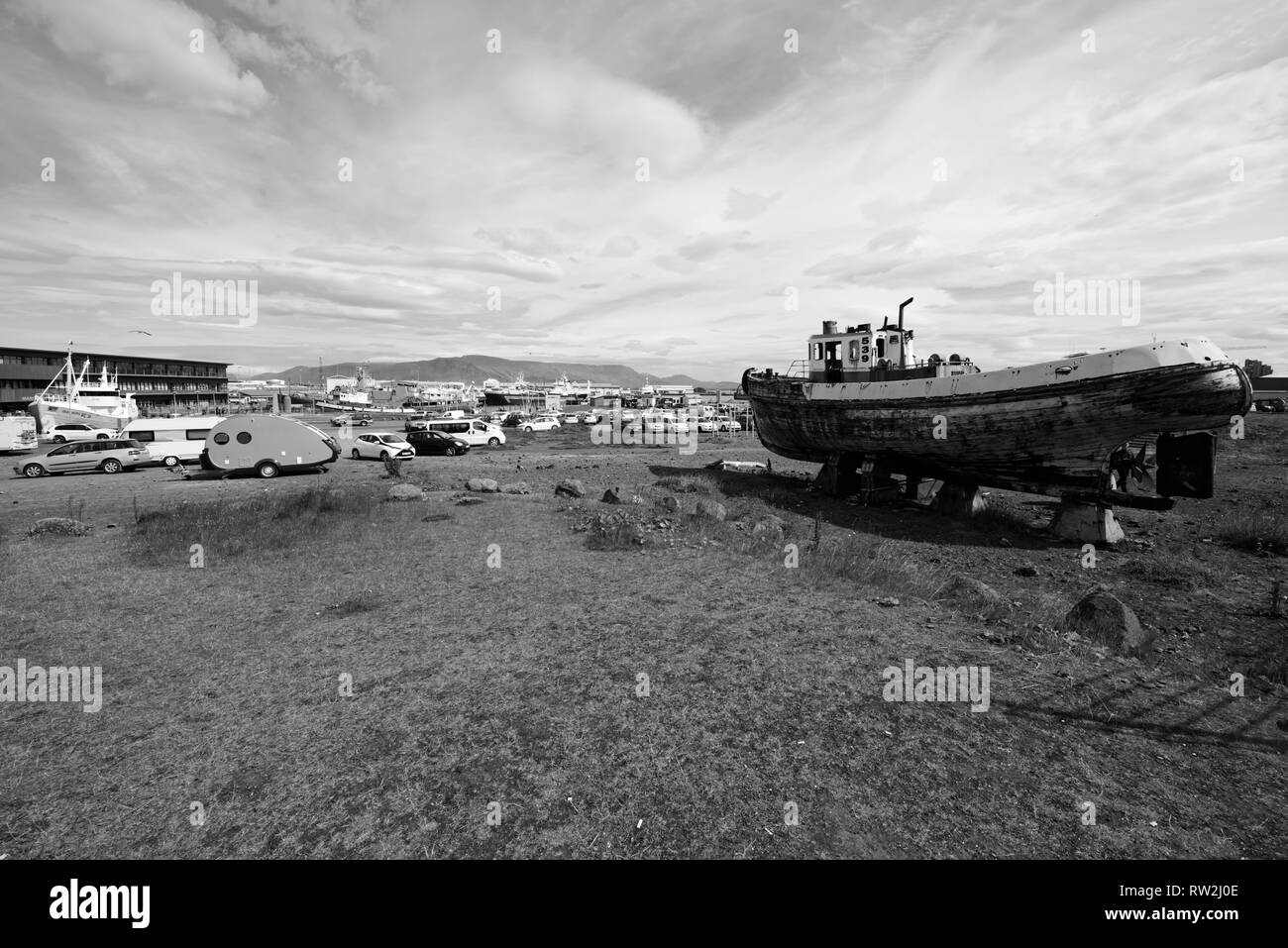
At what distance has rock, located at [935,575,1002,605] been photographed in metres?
9.85

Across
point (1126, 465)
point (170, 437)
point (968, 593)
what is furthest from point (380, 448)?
point (1126, 465)

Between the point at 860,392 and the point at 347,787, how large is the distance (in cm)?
2123

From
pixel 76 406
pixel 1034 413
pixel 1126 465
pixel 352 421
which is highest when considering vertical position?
pixel 352 421

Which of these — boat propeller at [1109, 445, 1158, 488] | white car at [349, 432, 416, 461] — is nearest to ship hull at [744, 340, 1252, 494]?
boat propeller at [1109, 445, 1158, 488]

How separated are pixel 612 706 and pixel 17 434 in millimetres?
51149

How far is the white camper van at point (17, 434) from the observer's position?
1389 inches

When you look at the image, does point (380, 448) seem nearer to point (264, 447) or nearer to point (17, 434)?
point (264, 447)

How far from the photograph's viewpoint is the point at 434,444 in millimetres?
36875

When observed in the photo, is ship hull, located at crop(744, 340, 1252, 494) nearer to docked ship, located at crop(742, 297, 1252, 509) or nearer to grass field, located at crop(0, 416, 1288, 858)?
docked ship, located at crop(742, 297, 1252, 509)

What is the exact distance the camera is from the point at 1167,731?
569cm

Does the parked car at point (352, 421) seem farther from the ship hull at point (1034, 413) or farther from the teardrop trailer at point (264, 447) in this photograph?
the ship hull at point (1034, 413)

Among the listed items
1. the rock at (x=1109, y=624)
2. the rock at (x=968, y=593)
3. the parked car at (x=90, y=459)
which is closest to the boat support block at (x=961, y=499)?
the rock at (x=968, y=593)
